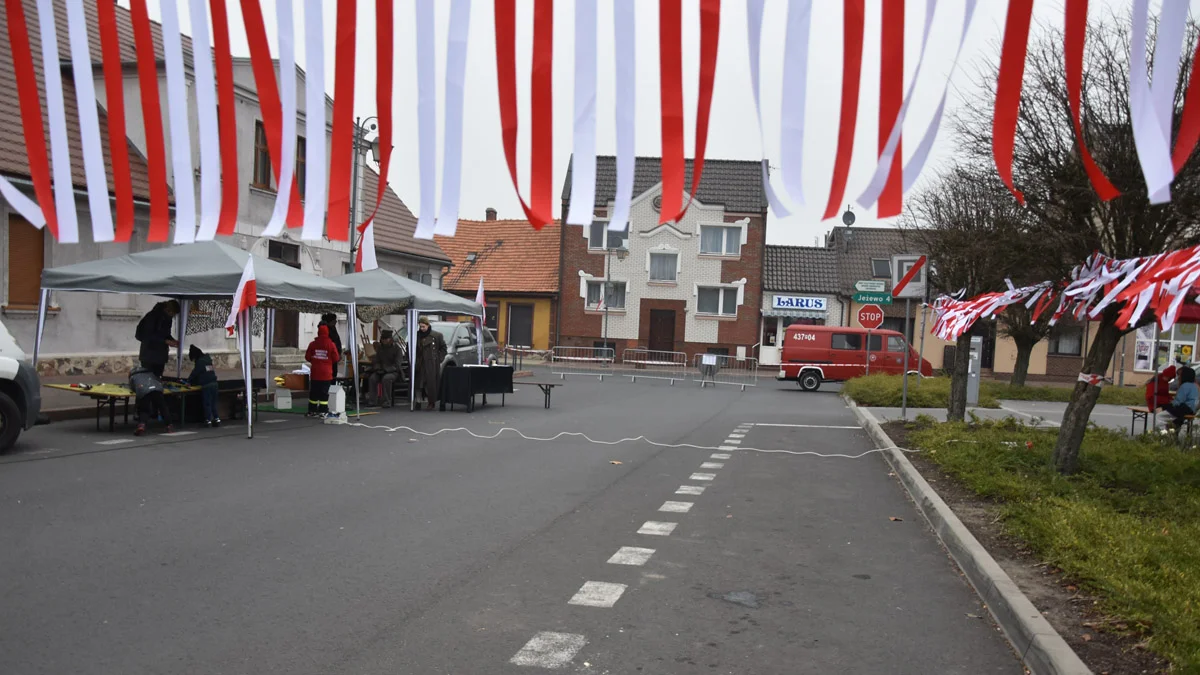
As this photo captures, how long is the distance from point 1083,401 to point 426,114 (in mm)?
8860

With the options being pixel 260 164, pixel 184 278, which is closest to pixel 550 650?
pixel 184 278

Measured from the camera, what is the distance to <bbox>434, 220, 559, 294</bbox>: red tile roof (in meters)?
49.7

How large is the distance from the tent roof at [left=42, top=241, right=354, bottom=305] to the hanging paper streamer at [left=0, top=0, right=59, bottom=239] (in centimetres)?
984

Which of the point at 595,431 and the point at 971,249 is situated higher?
the point at 971,249

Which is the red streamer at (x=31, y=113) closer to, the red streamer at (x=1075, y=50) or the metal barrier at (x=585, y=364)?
the red streamer at (x=1075, y=50)

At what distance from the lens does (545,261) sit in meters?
50.5

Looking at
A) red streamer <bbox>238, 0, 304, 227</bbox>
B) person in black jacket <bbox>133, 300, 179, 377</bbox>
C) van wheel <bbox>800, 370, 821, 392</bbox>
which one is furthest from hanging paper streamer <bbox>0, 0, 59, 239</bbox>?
van wheel <bbox>800, 370, 821, 392</bbox>

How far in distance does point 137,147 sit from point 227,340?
230 inches

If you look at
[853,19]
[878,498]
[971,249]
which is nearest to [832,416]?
[971,249]

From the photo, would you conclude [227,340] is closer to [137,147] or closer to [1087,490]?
[137,147]

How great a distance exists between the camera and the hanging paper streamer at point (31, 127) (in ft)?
11.9

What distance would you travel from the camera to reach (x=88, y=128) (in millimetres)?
3738

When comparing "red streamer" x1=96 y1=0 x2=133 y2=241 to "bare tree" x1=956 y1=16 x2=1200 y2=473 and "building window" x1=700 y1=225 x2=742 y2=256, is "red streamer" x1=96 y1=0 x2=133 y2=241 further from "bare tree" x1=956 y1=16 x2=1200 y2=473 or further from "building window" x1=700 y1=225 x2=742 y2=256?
"building window" x1=700 y1=225 x2=742 y2=256

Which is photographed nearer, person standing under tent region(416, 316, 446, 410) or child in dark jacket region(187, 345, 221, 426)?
child in dark jacket region(187, 345, 221, 426)
